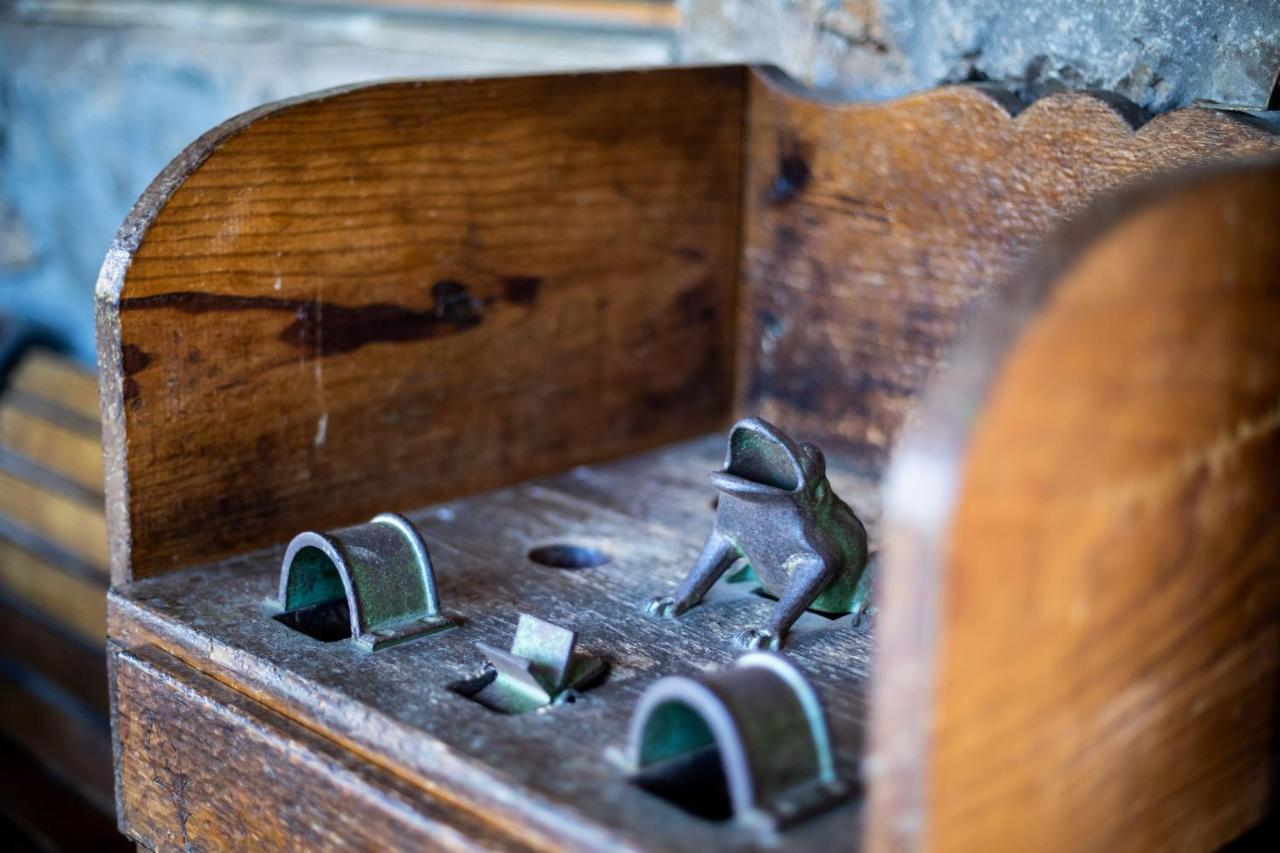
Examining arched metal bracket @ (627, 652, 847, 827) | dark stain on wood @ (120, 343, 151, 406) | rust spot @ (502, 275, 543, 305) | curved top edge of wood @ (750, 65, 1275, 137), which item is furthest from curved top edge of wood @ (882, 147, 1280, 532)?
rust spot @ (502, 275, 543, 305)

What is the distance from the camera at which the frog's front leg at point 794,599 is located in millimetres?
1019

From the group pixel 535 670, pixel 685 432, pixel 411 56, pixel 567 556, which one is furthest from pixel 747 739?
pixel 411 56

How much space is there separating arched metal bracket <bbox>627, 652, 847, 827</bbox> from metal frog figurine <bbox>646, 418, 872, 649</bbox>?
0.18 metres

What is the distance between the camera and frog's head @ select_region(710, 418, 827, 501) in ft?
3.30

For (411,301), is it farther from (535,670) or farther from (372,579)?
(535,670)

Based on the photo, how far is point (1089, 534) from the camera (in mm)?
685

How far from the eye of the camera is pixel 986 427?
61 centimetres

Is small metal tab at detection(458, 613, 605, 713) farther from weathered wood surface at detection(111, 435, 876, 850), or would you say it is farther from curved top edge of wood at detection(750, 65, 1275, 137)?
curved top edge of wood at detection(750, 65, 1275, 137)

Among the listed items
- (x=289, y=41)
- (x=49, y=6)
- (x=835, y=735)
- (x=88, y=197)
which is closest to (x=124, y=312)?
(x=835, y=735)

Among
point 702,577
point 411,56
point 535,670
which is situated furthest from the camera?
point 411,56

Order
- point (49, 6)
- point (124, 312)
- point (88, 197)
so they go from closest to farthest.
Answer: point (124, 312)
point (88, 197)
point (49, 6)

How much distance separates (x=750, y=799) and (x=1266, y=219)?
0.41 m

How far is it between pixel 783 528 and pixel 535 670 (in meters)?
0.21

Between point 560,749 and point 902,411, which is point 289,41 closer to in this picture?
point 902,411
